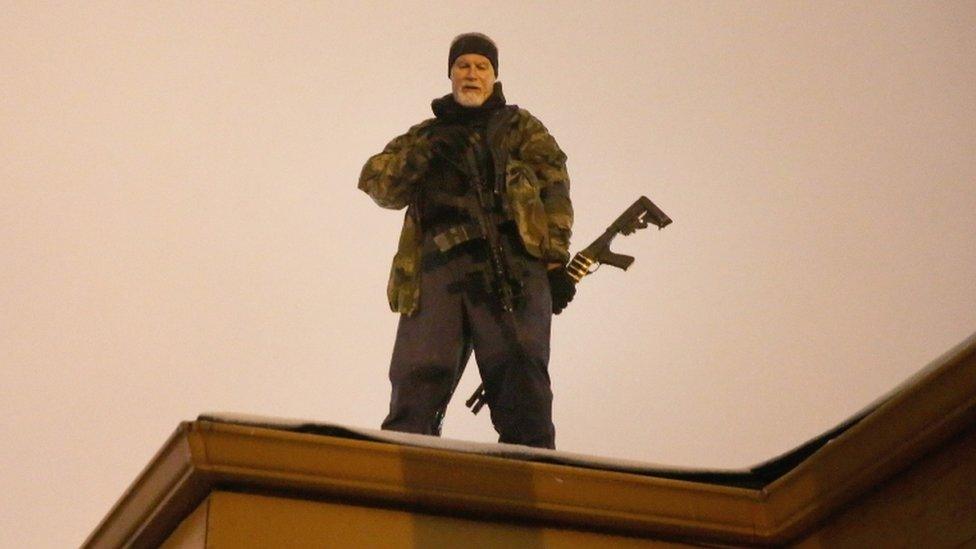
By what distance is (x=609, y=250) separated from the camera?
11.8ft

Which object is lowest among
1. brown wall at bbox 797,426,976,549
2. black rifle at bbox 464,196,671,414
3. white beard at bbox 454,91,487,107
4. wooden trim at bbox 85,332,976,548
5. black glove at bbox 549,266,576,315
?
brown wall at bbox 797,426,976,549

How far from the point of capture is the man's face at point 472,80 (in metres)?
3.47

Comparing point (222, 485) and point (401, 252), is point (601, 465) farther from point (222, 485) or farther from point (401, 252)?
point (401, 252)

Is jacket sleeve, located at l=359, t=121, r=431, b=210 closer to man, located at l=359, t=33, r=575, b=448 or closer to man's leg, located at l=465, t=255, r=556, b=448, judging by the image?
man, located at l=359, t=33, r=575, b=448

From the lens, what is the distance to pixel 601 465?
5.40ft

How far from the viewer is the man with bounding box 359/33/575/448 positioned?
3180 mm

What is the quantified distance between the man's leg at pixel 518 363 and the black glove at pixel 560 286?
0.44 ft

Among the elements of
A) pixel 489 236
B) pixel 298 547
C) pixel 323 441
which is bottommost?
pixel 298 547

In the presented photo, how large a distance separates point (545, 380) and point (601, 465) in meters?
1.56

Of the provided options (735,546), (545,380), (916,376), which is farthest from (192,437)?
(545,380)

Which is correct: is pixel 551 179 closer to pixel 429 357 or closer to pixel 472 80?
pixel 472 80

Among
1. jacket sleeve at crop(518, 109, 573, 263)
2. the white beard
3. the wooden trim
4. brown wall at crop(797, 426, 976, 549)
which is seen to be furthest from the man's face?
brown wall at crop(797, 426, 976, 549)

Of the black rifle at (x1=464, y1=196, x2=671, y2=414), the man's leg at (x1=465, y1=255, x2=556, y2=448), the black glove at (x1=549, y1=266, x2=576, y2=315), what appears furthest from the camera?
the black rifle at (x1=464, y1=196, x2=671, y2=414)

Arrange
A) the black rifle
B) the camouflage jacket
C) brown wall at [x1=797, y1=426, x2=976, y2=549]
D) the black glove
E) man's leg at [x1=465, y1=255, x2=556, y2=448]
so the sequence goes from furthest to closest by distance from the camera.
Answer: the black rifle < the black glove < the camouflage jacket < man's leg at [x1=465, y1=255, x2=556, y2=448] < brown wall at [x1=797, y1=426, x2=976, y2=549]
